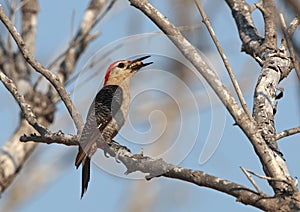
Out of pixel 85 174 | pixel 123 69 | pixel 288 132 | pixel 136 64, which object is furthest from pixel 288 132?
pixel 123 69

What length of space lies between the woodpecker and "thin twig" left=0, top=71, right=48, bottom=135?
24 centimetres

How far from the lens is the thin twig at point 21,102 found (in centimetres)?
378

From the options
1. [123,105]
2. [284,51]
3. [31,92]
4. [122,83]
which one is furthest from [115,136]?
[284,51]

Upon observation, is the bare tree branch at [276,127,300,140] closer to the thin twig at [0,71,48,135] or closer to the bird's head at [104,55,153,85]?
the thin twig at [0,71,48,135]

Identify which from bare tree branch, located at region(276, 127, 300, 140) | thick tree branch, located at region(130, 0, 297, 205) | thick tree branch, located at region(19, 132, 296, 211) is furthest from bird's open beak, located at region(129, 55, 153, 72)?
bare tree branch, located at region(276, 127, 300, 140)

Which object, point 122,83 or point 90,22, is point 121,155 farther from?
point 90,22

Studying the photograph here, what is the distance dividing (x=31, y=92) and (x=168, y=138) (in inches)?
50.6

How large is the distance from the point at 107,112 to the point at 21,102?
1469 mm

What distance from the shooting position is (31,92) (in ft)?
19.8

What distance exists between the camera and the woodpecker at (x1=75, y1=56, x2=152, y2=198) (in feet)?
14.6

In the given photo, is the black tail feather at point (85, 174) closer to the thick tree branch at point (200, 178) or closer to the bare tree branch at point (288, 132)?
the thick tree branch at point (200, 178)

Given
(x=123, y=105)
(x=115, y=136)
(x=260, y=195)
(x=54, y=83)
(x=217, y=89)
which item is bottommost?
(x=260, y=195)

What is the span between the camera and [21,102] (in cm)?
385

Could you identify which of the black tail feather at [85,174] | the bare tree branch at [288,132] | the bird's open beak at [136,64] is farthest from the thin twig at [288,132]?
the bird's open beak at [136,64]
